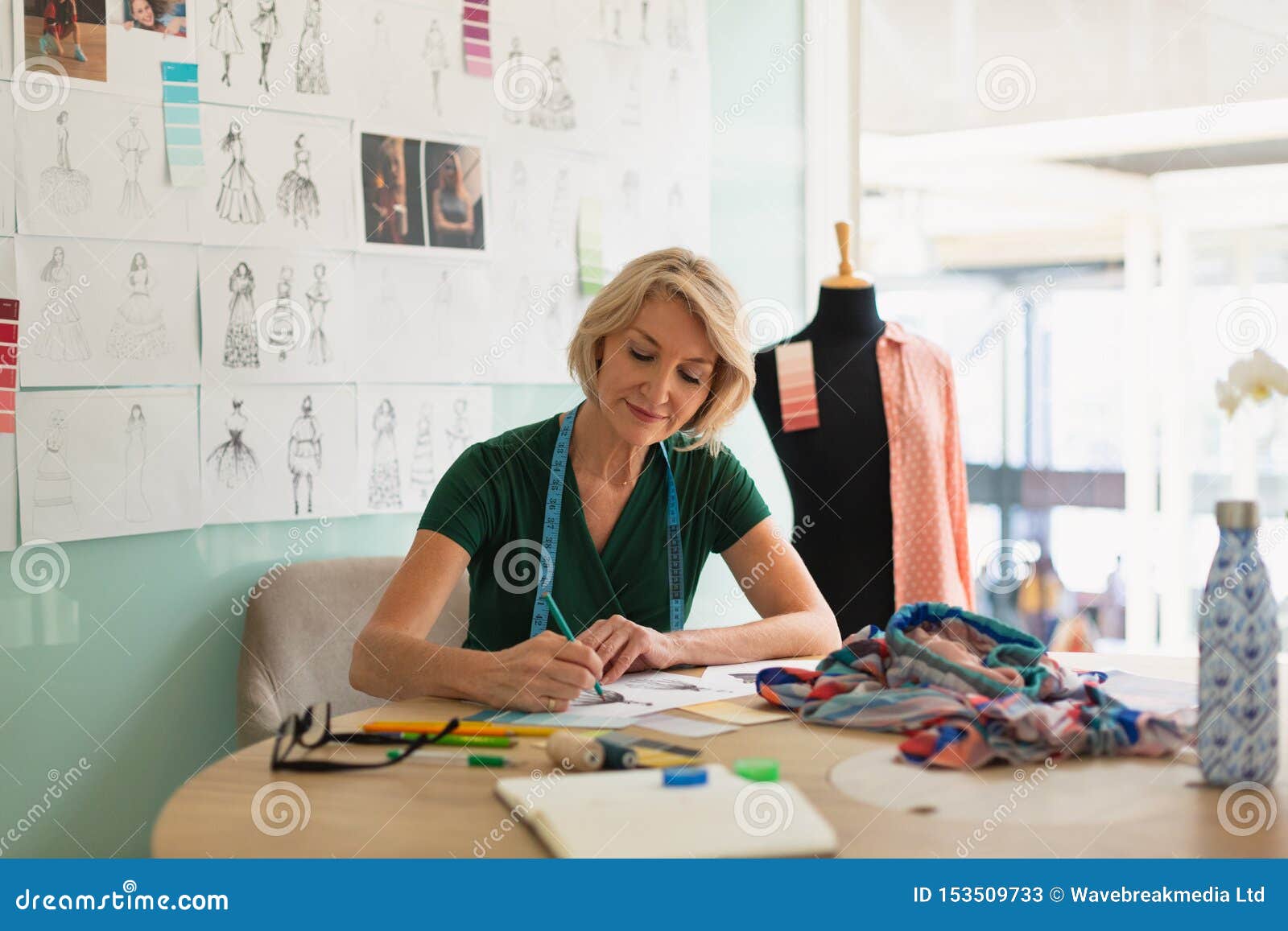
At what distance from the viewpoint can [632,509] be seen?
2127 mm

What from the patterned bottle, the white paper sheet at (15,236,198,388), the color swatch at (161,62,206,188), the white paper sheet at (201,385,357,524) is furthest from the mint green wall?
the patterned bottle

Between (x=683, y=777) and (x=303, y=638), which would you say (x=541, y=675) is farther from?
(x=303, y=638)

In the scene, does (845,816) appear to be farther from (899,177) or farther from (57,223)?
(899,177)

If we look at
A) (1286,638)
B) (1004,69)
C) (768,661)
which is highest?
(1004,69)

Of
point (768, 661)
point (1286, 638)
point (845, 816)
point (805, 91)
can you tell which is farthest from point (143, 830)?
point (1286, 638)

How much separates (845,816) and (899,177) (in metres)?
3.15

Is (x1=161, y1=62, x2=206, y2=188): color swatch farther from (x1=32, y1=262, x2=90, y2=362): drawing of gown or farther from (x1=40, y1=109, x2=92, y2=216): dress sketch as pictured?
(x1=32, y1=262, x2=90, y2=362): drawing of gown

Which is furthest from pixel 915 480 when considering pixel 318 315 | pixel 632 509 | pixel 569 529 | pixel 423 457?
pixel 318 315

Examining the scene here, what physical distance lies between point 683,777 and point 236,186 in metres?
1.67

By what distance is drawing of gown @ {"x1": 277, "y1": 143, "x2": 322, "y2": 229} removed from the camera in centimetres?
245

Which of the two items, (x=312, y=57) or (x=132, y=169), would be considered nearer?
(x=132, y=169)

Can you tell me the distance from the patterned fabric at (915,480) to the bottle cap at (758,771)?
1.43 m

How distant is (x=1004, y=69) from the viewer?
3.69 meters

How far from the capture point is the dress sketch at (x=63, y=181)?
2133mm
